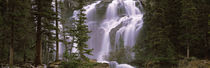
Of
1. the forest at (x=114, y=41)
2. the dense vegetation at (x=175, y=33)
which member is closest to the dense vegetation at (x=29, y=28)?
the forest at (x=114, y=41)

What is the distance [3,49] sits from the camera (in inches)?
667

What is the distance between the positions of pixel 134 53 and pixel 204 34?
8.61 metres

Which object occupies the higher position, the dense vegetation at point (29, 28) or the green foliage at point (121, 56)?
the dense vegetation at point (29, 28)

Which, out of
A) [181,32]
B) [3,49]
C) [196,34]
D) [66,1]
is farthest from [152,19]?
[66,1]

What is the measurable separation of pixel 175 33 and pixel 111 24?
15.2 metres

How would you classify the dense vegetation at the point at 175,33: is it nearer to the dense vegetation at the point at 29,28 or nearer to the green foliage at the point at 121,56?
the green foliage at the point at 121,56

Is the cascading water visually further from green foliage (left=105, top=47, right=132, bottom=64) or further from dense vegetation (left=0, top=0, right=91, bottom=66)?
dense vegetation (left=0, top=0, right=91, bottom=66)

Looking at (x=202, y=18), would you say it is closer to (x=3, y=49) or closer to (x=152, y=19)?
(x=152, y=19)

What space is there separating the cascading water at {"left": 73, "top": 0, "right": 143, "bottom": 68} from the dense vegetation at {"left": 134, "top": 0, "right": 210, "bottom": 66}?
388cm

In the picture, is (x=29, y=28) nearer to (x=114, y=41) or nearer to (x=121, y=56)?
(x=121, y=56)

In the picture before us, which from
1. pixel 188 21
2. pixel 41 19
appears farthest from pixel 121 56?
pixel 41 19

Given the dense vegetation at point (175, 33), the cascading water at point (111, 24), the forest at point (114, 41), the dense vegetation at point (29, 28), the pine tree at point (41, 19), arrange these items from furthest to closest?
the cascading water at point (111, 24) → the dense vegetation at point (175, 33) → the pine tree at point (41, 19) → the forest at point (114, 41) → the dense vegetation at point (29, 28)

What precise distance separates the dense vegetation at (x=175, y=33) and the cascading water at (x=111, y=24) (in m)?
3.88

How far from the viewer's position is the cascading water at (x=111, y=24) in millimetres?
29697
